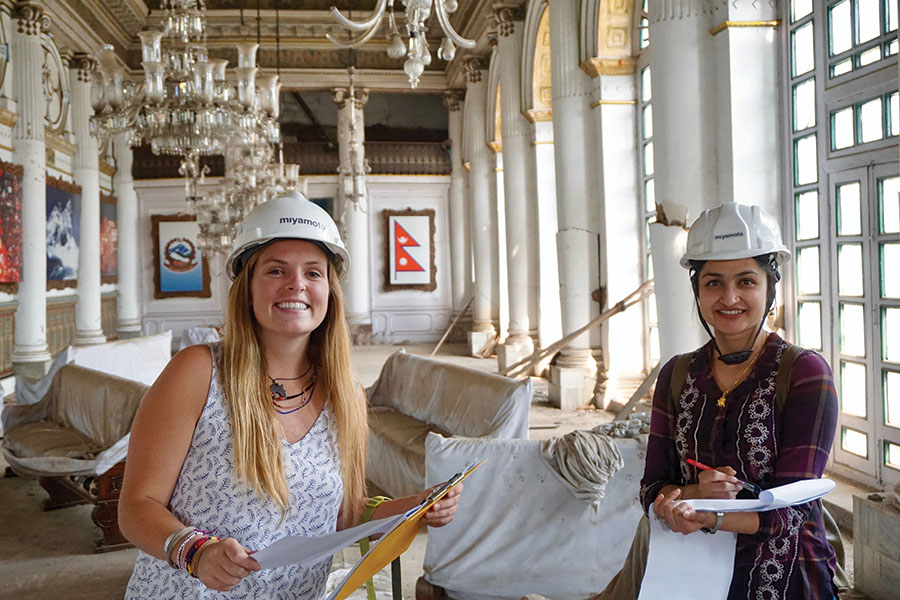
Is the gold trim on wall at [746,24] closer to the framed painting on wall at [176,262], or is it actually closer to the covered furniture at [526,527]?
the covered furniture at [526,527]

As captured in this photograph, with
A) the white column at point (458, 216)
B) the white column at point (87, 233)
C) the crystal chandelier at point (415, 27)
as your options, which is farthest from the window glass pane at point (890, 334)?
the white column at point (458, 216)

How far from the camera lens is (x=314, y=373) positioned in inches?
67.2

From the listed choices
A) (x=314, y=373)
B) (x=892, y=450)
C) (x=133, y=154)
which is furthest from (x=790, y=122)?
(x=133, y=154)

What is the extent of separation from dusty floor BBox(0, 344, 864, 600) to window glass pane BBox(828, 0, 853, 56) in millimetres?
2739

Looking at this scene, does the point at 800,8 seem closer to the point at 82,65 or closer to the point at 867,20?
the point at 867,20

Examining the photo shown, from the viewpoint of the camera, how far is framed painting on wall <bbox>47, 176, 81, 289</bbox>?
37.4 ft

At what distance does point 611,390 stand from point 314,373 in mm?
6463

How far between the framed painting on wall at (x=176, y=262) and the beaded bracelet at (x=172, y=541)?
15499 millimetres

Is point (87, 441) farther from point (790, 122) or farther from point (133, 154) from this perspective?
point (133, 154)

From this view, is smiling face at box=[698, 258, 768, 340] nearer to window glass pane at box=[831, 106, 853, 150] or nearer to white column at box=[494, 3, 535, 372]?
window glass pane at box=[831, 106, 853, 150]

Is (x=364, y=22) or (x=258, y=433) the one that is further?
(x=364, y=22)

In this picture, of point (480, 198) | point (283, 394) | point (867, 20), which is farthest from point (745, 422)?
point (480, 198)

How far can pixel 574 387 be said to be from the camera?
26.6 feet

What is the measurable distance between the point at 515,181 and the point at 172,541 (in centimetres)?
950
